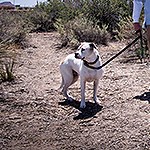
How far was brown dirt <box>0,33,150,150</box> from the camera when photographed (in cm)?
518

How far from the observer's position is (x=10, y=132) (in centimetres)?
574

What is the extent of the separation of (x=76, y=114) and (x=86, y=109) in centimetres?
26

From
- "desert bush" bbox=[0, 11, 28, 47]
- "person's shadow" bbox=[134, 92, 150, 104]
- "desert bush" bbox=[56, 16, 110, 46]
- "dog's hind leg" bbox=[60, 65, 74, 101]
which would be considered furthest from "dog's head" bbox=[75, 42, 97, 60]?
"desert bush" bbox=[56, 16, 110, 46]

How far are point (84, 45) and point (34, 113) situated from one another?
4.64ft

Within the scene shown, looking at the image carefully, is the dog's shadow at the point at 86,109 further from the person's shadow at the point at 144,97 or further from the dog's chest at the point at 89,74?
the person's shadow at the point at 144,97

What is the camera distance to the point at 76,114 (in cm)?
640

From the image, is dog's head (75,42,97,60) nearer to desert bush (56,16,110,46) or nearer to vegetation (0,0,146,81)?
vegetation (0,0,146,81)

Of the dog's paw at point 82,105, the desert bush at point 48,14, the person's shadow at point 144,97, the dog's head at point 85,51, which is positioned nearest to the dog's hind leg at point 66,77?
the dog's paw at point 82,105

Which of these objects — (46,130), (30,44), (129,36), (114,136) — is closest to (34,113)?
(46,130)

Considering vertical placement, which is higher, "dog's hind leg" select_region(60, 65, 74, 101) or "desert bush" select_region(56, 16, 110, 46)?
"dog's hind leg" select_region(60, 65, 74, 101)

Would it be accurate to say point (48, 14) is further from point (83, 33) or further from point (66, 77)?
point (66, 77)

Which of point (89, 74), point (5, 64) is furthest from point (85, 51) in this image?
point (5, 64)

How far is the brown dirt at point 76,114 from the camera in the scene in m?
5.18

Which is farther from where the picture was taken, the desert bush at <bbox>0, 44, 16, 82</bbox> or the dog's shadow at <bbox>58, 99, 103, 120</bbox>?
the desert bush at <bbox>0, 44, 16, 82</bbox>
